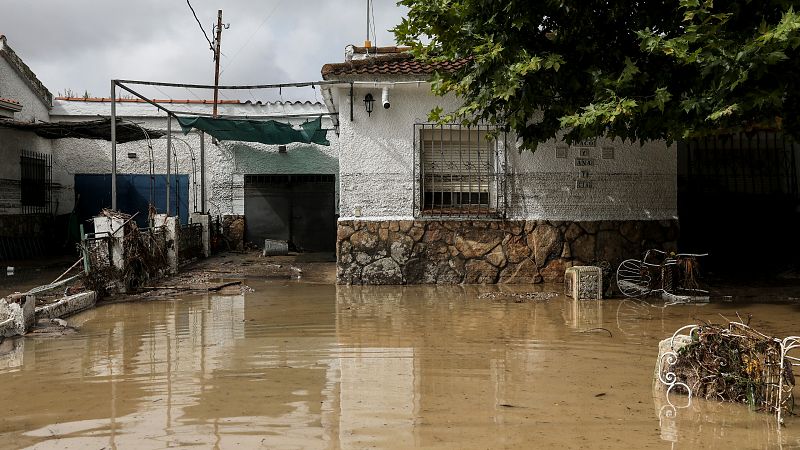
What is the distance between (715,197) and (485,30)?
283 inches

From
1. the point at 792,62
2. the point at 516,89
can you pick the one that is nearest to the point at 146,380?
the point at 516,89

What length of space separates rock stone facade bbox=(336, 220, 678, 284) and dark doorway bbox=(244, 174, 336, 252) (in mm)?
7604

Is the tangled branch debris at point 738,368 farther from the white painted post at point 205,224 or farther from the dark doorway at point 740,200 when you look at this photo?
the white painted post at point 205,224

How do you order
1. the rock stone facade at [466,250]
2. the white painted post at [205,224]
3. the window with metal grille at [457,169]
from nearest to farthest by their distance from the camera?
the rock stone facade at [466,250], the window with metal grille at [457,169], the white painted post at [205,224]

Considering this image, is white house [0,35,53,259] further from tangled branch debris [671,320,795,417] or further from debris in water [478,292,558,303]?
tangled branch debris [671,320,795,417]

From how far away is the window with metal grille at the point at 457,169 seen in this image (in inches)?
466

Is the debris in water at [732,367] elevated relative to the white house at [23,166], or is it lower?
lower

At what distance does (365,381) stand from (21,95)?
1567 cm

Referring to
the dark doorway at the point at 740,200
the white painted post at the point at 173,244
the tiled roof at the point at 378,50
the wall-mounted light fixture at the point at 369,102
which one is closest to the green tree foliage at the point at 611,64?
the wall-mounted light fixture at the point at 369,102

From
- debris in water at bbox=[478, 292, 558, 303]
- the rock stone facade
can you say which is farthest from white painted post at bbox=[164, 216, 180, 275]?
debris in water at bbox=[478, 292, 558, 303]

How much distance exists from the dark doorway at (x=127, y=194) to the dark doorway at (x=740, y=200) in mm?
12412

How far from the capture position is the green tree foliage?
23.8 feet

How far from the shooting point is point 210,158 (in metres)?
19.1

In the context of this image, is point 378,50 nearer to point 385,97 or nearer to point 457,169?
point 385,97
